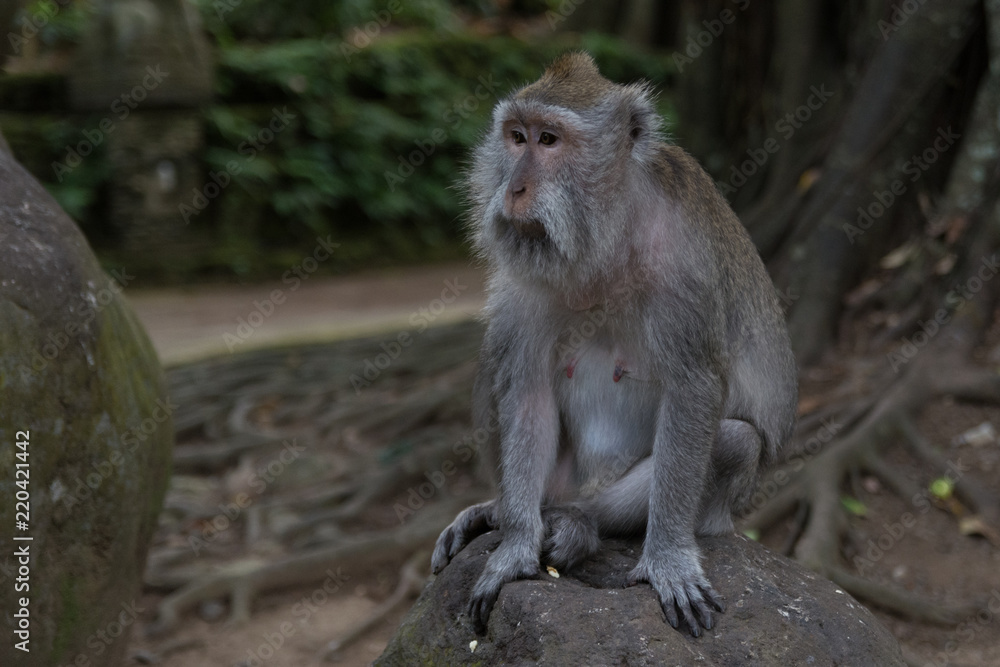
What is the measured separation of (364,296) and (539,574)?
376 inches

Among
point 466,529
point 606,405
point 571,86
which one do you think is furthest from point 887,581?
point 571,86

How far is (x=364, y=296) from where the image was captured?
494 inches

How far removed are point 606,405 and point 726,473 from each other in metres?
0.46

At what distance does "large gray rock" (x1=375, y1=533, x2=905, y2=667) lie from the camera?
290 cm

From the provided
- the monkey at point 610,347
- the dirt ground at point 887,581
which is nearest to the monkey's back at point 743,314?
the monkey at point 610,347

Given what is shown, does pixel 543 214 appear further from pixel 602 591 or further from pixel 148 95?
pixel 148 95

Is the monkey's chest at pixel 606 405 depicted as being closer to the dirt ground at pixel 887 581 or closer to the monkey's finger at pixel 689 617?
the monkey's finger at pixel 689 617

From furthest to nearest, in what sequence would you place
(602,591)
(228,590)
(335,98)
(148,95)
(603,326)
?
(335,98) < (148,95) < (228,590) < (603,326) < (602,591)

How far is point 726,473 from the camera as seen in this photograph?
351 centimetres

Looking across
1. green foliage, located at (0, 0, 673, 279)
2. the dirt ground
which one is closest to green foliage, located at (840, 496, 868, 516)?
the dirt ground

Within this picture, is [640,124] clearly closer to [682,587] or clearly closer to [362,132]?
[682,587]

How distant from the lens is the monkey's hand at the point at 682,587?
3.05m

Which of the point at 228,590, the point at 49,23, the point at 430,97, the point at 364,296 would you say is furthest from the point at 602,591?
the point at 430,97

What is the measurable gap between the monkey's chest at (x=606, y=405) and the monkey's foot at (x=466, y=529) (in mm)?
383
